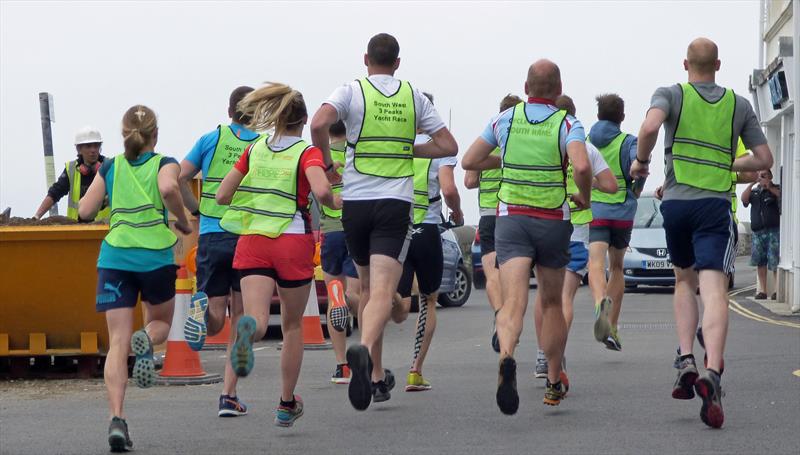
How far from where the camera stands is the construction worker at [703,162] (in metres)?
8.78

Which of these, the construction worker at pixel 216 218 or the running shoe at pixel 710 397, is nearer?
the running shoe at pixel 710 397

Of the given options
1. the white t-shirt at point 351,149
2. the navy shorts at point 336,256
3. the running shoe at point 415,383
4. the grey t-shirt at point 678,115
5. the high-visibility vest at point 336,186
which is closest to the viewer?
the grey t-shirt at point 678,115

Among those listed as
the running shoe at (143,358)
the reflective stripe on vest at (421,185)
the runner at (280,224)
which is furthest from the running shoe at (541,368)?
the running shoe at (143,358)

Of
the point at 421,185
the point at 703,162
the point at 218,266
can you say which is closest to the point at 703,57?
the point at 703,162

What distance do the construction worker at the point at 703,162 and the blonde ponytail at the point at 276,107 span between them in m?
1.93

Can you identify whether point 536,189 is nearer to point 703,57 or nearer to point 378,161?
point 378,161

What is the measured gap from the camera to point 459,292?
80.2 ft

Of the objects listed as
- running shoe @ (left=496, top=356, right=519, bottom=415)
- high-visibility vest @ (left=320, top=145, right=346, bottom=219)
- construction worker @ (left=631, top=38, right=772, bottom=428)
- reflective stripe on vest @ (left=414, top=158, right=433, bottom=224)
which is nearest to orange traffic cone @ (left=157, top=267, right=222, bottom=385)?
high-visibility vest @ (left=320, top=145, right=346, bottom=219)

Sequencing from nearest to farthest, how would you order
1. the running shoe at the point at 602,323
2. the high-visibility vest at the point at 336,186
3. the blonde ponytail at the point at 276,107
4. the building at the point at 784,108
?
the blonde ponytail at the point at 276,107 → the running shoe at the point at 602,323 → the high-visibility vest at the point at 336,186 → the building at the point at 784,108

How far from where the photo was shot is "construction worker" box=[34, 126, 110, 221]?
13617 millimetres

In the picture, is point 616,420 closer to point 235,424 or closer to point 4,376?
point 235,424

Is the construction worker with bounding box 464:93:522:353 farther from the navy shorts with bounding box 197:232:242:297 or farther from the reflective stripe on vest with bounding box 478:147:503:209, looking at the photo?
the navy shorts with bounding box 197:232:242:297

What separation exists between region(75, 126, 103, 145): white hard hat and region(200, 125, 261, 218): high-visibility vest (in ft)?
13.3

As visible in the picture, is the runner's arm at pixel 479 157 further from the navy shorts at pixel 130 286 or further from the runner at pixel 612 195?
the runner at pixel 612 195
